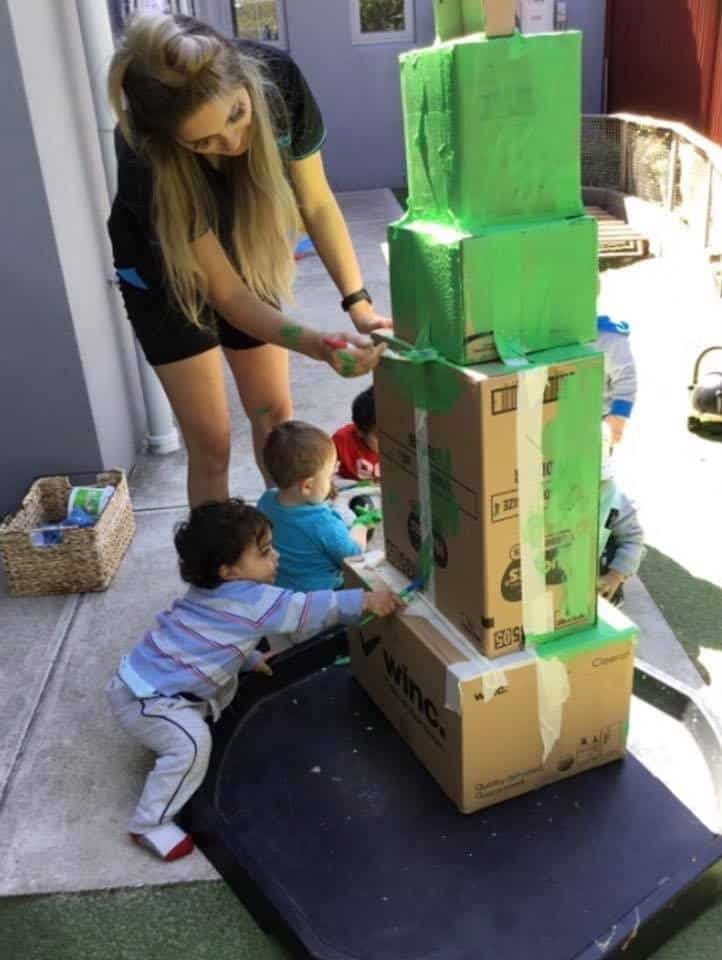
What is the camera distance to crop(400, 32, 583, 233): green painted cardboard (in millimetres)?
1642

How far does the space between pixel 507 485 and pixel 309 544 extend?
898 millimetres

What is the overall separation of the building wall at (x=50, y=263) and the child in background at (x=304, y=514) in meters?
1.13

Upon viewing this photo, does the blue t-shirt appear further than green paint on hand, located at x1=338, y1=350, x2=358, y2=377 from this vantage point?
Yes

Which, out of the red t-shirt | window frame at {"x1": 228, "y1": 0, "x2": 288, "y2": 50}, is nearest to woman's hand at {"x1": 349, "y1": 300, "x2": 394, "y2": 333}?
the red t-shirt

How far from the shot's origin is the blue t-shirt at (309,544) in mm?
2551

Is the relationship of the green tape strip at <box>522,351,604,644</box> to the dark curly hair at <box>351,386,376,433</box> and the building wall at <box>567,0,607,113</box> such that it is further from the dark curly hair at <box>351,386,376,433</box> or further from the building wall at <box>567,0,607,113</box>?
the building wall at <box>567,0,607,113</box>

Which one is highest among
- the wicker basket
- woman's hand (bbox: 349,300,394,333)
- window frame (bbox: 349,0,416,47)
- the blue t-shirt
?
window frame (bbox: 349,0,416,47)

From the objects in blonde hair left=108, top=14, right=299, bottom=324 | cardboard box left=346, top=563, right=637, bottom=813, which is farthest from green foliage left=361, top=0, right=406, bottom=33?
cardboard box left=346, top=563, right=637, bottom=813

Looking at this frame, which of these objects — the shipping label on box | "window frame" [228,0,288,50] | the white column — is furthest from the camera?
"window frame" [228,0,288,50]

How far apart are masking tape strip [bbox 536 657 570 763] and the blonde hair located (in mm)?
1178

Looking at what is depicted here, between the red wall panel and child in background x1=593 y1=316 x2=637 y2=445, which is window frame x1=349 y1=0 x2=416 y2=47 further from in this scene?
child in background x1=593 y1=316 x2=637 y2=445

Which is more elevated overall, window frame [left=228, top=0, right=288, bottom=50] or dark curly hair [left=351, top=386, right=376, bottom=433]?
window frame [left=228, top=0, right=288, bottom=50]

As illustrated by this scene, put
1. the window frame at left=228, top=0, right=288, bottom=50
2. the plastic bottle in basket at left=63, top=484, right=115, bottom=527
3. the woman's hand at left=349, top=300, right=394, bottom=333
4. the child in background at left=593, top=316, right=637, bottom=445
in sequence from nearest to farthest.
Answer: the woman's hand at left=349, top=300, right=394, bottom=333
the child in background at left=593, top=316, right=637, bottom=445
the plastic bottle in basket at left=63, top=484, right=115, bottom=527
the window frame at left=228, top=0, right=288, bottom=50

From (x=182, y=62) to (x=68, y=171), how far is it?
67.4 inches
